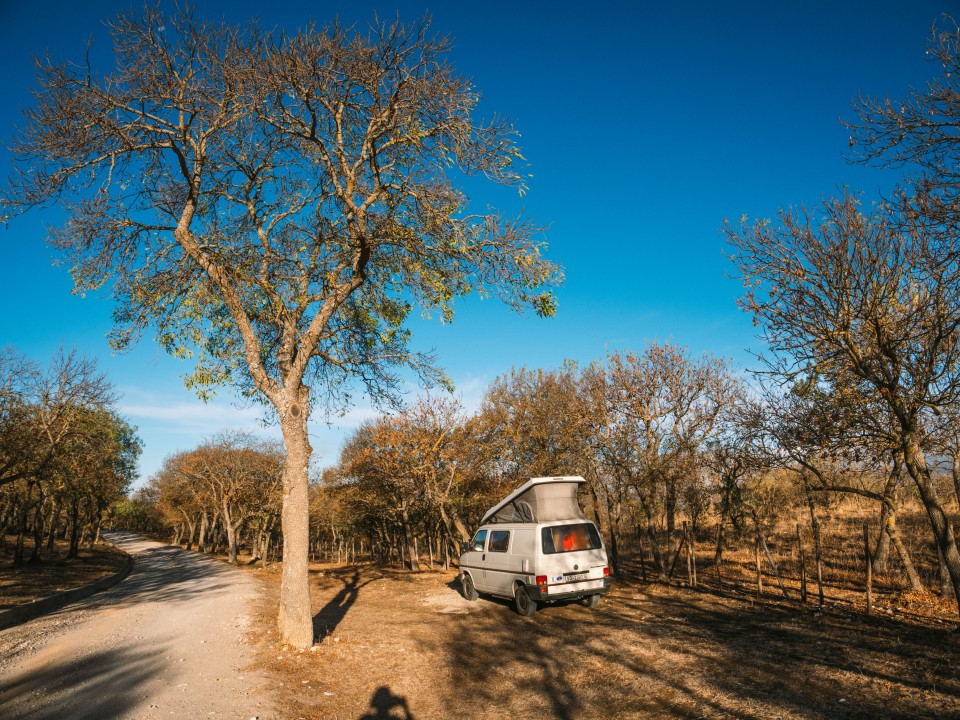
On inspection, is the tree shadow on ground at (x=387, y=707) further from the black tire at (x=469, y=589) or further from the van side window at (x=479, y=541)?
the black tire at (x=469, y=589)

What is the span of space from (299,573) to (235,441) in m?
29.3

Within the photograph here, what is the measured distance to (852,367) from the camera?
28.7ft

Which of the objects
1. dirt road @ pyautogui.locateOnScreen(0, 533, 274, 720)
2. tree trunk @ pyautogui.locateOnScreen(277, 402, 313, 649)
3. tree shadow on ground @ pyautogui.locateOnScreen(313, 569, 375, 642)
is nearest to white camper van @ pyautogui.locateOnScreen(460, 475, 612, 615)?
tree shadow on ground @ pyautogui.locateOnScreen(313, 569, 375, 642)

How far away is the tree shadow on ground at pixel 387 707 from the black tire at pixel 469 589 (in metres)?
7.24

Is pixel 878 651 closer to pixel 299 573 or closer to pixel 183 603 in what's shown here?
pixel 299 573

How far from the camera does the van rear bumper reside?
11.3 meters

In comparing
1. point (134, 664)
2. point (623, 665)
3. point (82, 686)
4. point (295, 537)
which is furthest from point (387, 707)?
point (134, 664)

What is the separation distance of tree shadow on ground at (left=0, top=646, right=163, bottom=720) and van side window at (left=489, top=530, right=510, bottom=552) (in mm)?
7530

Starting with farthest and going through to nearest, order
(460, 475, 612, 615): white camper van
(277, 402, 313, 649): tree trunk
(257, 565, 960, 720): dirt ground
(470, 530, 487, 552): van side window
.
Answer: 1. (470, 530, 487, 552): van side window
2. (460, 475, 612, 615): white camper van
3. (277, 402, 313, 649): tree trunk
4. (257, 565, 960, 720): dirt ground

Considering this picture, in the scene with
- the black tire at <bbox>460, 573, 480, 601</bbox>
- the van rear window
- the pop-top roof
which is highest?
the pop-top roof

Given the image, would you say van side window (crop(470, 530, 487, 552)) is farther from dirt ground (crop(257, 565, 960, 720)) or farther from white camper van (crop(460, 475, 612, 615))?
dirt ground (crop(257, 565, 960, 720))

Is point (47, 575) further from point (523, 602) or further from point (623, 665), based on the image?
point (623, 665)

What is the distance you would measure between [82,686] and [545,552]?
846 centimetres

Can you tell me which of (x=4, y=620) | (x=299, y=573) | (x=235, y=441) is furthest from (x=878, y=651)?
(x=235, y=441)
